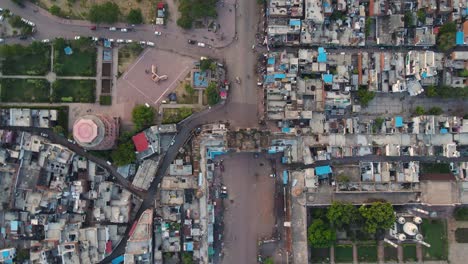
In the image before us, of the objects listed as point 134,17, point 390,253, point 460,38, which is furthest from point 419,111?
point 134,17

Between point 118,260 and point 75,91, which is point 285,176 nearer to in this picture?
point 118,260

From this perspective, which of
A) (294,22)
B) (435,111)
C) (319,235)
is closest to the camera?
(319,235)

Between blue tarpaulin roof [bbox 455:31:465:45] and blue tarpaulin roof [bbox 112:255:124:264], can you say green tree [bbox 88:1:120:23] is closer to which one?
blue tarpaulin roof [bbox 112:255:124:264]

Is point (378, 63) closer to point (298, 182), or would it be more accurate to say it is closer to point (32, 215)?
point (298, 182)

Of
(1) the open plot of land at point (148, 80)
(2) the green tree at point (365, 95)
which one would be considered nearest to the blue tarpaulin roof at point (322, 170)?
(2) the green tree at point (365, 95)

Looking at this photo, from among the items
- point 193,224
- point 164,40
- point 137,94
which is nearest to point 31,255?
point 193,224

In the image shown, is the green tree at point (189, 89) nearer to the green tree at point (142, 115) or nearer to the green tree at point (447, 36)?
the green tree at point (142, 115)

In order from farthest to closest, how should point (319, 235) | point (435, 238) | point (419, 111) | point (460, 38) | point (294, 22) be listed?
point (435, 238)
point (419, 111)
point (460, 38)
point (294, 22)
point (319, 235)
